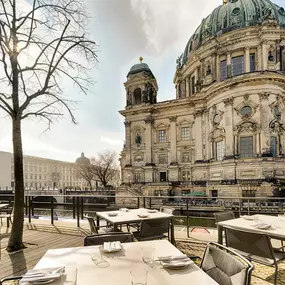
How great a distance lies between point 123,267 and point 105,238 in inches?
45.1

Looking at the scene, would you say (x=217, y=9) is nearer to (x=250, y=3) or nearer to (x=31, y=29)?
(x=250, y=3)

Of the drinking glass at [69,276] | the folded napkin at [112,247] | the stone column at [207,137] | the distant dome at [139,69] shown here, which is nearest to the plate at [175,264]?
the folded napkin at [112,247]

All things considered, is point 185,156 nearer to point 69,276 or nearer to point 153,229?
point 153,229

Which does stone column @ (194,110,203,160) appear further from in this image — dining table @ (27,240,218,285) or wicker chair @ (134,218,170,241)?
dining table @ (27,240,218,285)

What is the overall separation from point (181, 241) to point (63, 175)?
380 ft

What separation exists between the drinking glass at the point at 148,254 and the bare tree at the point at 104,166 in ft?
177

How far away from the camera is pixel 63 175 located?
11575cm

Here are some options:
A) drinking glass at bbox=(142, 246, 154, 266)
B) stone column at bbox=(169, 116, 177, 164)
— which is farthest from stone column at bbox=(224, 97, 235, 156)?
drinking glass at bbox=(142, 246, 154, 266)

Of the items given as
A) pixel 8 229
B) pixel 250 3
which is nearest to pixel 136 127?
pixel 250 3

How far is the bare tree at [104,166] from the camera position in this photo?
56.8m

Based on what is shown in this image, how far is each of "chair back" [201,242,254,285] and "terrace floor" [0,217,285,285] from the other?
2328mm

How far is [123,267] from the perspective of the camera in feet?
9.20

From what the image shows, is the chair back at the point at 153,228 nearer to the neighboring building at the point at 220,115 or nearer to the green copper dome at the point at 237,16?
the neighboring building at the point at 220,115

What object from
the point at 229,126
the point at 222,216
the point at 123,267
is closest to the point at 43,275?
the point at 123,267
